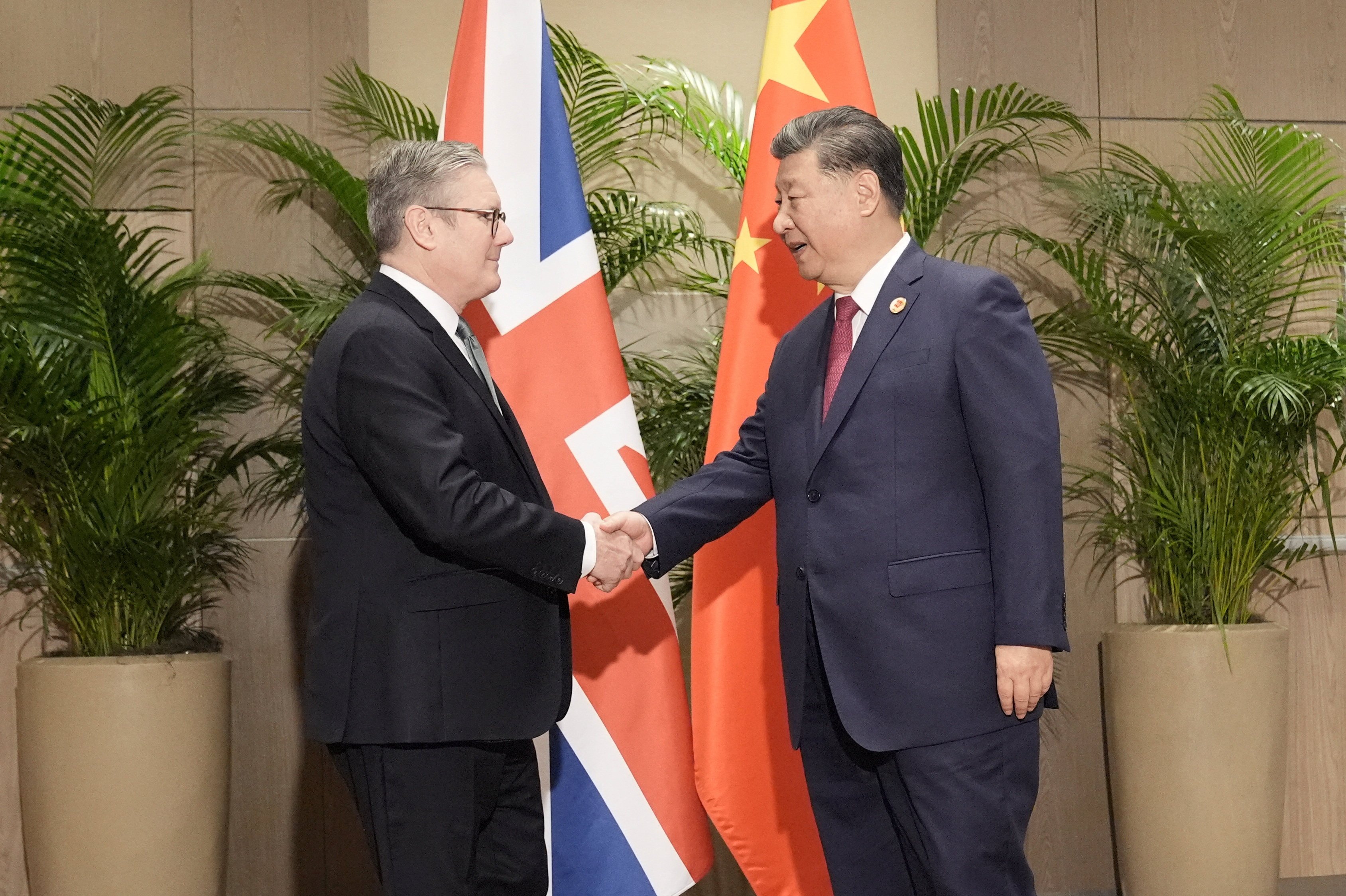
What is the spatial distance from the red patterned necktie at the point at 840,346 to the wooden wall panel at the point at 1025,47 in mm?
1850

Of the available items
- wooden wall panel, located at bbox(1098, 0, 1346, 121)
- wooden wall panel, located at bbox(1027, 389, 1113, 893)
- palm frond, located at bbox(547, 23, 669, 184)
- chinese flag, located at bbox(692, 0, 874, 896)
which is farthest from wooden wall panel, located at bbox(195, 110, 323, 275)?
wooden wall panel, located at bbox(1098, 0, 1346, 121)

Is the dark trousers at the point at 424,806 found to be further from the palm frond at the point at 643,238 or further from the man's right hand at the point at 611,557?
the palm frond at the point at 643,238

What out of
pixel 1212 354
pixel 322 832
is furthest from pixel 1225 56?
pixel 322 832

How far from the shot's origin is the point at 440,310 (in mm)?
2148

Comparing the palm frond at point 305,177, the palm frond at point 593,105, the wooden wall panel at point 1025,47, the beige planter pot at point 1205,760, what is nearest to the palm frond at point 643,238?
the palm frond at point 593,105

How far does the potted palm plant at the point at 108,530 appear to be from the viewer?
2943 mm

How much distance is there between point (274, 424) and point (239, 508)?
10.4 inches

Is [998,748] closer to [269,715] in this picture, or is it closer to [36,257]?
[269,715]

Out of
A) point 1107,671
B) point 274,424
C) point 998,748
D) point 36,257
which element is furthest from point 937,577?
point 36,257

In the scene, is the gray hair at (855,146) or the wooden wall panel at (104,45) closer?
the gray hair at (855,146)

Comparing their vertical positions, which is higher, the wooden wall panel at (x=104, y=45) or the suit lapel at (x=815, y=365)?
the wooden wall panel at (x=104, y=45)

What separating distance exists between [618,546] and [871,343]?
628 millimetres

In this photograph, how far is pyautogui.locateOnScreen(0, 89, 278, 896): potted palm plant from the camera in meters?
2.94

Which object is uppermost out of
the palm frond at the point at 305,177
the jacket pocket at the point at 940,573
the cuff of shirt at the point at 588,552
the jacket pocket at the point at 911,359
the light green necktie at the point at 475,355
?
the palm frond at the point at 305,177
